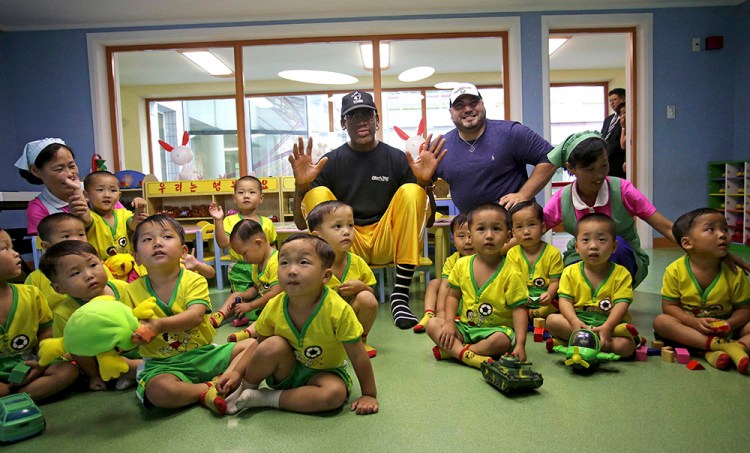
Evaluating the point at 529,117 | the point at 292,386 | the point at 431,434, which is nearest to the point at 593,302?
the point at 431,434

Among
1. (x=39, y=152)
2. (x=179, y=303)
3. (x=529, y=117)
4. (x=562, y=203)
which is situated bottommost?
(x=179, y=303)

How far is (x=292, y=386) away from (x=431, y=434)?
0.48 m

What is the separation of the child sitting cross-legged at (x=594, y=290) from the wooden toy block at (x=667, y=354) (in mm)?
92

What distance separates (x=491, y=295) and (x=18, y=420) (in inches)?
63.5

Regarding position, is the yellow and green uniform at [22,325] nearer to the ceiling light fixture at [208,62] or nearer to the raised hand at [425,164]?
the raised hand at [425,164]

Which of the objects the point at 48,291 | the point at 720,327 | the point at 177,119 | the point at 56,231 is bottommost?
the point at 720,327

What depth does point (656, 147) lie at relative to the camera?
515 centimetres

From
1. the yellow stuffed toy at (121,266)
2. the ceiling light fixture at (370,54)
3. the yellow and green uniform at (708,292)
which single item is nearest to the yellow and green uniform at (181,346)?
the yellow stuffed toy at (121,266)

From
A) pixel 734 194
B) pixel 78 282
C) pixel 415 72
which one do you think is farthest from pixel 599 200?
pixel 415 72

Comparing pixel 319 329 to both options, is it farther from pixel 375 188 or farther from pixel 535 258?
pixel 375 188

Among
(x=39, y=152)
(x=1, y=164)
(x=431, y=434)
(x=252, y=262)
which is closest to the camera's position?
(x=431, y=434)

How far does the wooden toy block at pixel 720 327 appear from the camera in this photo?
1780 millimetres

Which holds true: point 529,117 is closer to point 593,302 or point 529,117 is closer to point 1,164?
point 593,302

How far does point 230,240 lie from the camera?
9.12 feet
